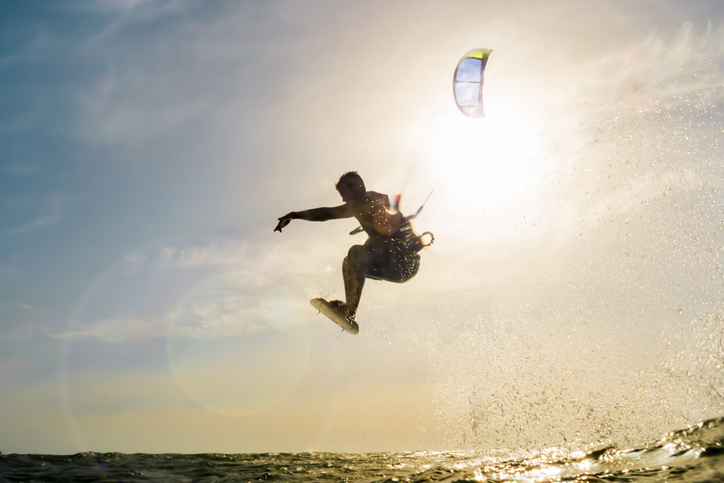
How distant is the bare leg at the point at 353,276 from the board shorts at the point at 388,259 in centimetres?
13

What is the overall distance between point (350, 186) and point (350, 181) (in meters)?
0.11

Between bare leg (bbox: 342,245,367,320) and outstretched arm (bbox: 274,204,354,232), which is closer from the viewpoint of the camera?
outstretched arm (bbox: 274,204,354,232)

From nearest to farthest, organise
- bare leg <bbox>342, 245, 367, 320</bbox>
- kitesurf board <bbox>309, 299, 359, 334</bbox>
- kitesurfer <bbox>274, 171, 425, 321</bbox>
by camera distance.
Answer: kitesurfer <bbox>274, 171, 425, 321</bbox>, bare leg <bbox>342, 245, 367, 320</bbox>, kitesurf board <bbox>309, 299, 359, 334</bbox>

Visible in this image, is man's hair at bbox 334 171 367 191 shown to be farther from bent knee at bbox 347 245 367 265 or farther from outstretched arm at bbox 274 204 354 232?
bent knee at bbox 347 245 367 265

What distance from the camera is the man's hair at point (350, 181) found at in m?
8.16

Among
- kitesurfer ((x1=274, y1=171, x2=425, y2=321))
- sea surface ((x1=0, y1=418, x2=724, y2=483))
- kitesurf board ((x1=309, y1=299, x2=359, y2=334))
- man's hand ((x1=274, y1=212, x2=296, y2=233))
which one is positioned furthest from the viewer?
kitesurf board ((x1=309, y1=299, x2=359, y2=334))

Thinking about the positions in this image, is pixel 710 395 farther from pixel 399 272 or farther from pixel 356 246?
pixel 356 246

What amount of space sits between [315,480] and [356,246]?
16.3 ft

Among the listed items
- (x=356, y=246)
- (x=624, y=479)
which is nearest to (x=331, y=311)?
(x=356, y=246)

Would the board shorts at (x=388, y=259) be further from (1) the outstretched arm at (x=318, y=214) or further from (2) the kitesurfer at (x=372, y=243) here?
(1) the outstretched arm at (x=318, y=214)

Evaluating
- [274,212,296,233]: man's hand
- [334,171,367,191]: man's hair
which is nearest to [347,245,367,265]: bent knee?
[334,171,367,191]: man's hair

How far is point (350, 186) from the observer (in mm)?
8141

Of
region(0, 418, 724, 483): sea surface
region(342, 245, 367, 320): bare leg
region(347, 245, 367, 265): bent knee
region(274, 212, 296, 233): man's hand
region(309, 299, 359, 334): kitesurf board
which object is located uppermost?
region(274, 212, 296, 233): man's hand

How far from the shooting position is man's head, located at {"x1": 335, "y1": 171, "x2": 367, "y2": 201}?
8.12 metres
